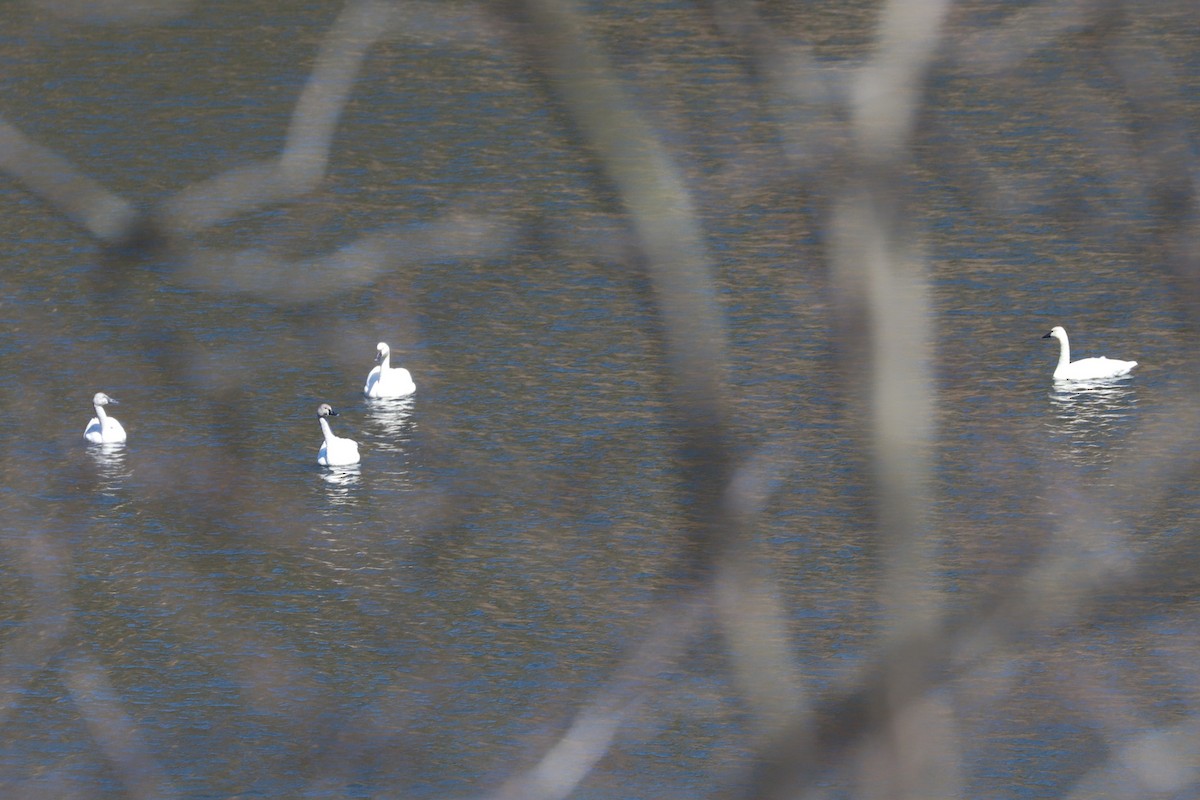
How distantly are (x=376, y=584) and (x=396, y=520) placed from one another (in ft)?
6.53

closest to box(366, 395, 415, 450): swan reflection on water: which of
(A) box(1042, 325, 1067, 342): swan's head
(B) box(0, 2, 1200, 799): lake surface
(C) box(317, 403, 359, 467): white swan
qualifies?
(B) box(0, 2, 1200, 799): lake surface

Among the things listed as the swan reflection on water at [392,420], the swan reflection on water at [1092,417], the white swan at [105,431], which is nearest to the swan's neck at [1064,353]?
the swan reflection on water at [1092,417]

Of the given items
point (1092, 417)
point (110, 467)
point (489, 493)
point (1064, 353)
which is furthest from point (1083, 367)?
point (110, 467)

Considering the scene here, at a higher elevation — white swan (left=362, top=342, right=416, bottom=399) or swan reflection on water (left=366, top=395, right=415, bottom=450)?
white swan (left=362, top=342, right=416, bottom=399)

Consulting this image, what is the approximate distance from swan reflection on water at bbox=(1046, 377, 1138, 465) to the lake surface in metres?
0.08

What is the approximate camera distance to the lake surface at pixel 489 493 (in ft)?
64.4

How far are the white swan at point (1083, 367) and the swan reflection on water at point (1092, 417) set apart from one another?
0.31 feet

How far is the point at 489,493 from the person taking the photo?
26.4m

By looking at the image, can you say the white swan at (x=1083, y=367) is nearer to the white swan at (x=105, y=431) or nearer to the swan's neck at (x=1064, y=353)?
the swan's neck at (x=1064, y=353)

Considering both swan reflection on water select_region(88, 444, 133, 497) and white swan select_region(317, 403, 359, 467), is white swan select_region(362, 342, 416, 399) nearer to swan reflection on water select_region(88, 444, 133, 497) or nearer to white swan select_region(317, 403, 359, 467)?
white swan select_region(317, 403, 359, 467)

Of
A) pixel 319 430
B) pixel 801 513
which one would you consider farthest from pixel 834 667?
pixel 319 430

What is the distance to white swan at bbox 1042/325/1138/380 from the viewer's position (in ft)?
96.2

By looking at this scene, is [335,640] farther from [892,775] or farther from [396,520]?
[892,775]

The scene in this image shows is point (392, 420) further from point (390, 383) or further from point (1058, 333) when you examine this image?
point (1058, 333)
